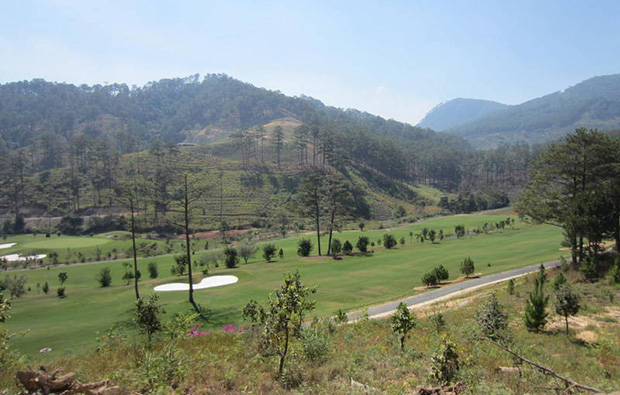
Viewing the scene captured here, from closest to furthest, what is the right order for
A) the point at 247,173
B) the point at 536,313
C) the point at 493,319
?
the point at 493,319 < the point at 536,313 < the point at 247,173

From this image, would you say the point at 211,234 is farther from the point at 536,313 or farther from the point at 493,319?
the point at 493,319

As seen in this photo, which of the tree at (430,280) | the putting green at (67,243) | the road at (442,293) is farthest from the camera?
the putting green at (67,243)

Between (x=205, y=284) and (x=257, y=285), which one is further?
(x=205, y=284)

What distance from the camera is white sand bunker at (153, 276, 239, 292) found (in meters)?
28.1

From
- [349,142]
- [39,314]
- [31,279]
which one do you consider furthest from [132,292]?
[349,142]

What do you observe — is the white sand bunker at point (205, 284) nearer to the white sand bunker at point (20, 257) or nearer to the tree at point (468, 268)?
the tree at point (468, 268)

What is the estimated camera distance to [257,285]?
1105 inches

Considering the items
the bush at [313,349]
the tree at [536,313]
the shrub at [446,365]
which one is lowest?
the tree at [536,313]

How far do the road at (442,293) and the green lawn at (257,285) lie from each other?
1.49m

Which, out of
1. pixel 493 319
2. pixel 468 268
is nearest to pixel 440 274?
pixel 468 268

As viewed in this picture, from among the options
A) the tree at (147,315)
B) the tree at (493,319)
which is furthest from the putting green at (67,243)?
the tree at (493,319)

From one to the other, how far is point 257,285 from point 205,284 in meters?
5.16

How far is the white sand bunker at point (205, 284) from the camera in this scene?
28.1 m

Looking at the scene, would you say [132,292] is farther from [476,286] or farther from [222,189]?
[222,189]
